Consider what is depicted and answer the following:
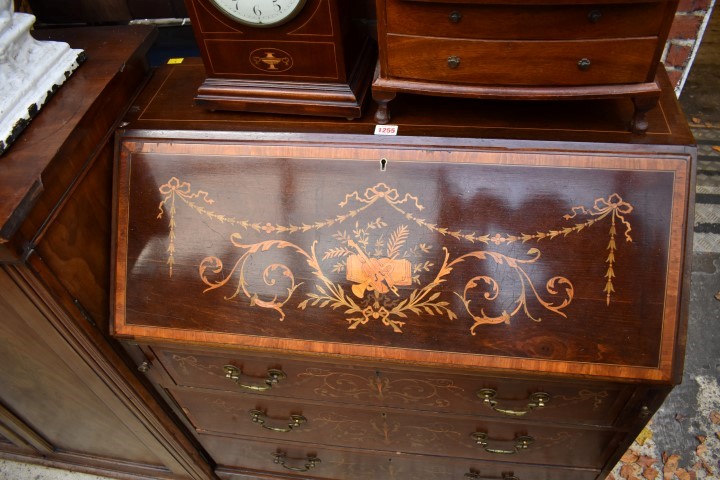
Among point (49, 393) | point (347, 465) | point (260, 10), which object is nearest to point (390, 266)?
point (260, 10)

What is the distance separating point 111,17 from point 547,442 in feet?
5.61

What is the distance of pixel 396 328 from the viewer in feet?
3.75

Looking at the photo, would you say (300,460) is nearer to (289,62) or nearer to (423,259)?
(423,259)

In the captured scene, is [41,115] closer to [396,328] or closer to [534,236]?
[396,328]

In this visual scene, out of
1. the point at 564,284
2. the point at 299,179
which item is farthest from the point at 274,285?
the point at 564,284

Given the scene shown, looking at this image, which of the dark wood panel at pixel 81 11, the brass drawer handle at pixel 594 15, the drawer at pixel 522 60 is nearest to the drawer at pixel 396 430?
the drawer at pixel 522 60

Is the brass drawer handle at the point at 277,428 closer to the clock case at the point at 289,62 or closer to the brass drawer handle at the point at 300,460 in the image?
the brass drawer handle at the point at 300,460

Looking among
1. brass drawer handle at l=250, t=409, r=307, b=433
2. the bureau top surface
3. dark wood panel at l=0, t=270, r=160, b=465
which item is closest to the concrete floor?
dark wood panel at l=0, t=270, r=160, b=465

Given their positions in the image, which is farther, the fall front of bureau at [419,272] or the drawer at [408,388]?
the drawer at [408,388]

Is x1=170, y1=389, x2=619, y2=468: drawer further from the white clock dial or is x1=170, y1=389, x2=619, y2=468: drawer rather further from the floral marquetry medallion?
the white clock dial

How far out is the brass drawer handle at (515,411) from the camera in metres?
1.19

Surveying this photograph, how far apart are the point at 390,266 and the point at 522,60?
48 cm

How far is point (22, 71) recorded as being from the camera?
1177 millimetres

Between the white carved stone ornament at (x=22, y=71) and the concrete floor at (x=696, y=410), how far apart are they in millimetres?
1405
